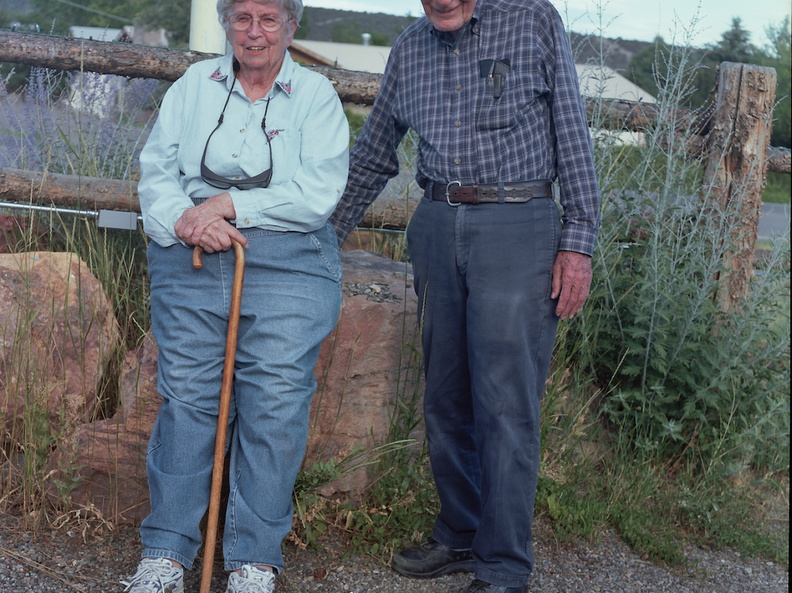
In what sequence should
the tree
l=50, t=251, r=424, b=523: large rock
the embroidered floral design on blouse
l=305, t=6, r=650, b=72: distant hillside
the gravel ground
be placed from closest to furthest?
the embroidered floral design on blouse
the gravel ground
l=50, t=251, r=424, b=523: large rock
the tree
l=305, t=6, r=650, b=72: distant hillside

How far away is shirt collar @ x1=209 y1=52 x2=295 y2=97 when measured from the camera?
3.16 meters

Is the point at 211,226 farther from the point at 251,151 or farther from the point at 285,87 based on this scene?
the point at 285,87

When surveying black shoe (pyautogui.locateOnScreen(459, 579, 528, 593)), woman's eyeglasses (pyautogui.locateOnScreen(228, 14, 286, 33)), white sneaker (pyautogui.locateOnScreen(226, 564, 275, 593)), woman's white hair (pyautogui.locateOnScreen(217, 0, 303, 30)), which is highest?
woman's white hair (pyautogui.locateOnScreen(217, 0, 303, 30))

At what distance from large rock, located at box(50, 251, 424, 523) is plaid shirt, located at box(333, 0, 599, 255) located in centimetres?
78

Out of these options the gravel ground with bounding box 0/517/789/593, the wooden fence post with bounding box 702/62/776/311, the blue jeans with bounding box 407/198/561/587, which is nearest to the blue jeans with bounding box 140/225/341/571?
the gravel ground with bounding box 0/517/789/593

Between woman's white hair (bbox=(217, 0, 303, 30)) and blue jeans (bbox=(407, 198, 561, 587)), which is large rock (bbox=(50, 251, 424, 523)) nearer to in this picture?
blue jeans (bbox=(407, 198, 561, 587))

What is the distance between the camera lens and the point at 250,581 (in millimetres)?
2969

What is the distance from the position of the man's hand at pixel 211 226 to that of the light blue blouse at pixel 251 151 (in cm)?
4

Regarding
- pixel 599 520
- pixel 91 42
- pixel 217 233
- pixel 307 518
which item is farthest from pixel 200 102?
pixel 599 520

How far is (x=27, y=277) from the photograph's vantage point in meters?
3.74

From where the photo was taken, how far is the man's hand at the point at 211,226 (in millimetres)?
2986

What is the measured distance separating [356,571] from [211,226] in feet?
4.77

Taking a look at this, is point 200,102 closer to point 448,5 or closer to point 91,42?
point 448,5

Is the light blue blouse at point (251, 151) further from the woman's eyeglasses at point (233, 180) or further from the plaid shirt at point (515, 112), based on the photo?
the plaid shirt at point (515, 112)
